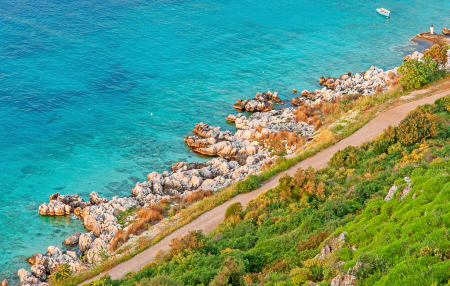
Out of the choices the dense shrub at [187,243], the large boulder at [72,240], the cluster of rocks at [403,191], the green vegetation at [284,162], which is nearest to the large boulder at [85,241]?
the large boulder at [72,240]

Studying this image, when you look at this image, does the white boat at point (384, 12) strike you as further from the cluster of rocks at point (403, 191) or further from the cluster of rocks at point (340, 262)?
the cluster of rocks at point (340, 262)

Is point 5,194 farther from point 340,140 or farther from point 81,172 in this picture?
point 340,140

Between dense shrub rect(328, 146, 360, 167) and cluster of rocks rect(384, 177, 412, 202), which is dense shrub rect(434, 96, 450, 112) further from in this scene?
cluster of rocks rect(384, 177, 412, 202)

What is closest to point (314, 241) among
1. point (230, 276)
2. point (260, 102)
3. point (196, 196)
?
point (230, 276)

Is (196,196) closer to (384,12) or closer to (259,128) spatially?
(259,128)

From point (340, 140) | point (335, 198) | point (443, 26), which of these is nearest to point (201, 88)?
point (340, 140)

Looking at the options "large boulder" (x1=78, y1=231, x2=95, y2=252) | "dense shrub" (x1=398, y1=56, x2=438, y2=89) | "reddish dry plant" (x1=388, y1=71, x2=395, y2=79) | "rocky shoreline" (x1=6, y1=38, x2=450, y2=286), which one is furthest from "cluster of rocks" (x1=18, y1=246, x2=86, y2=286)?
"reddish dry plant" (x1=388, y1=71, x2=395, y2=79)
